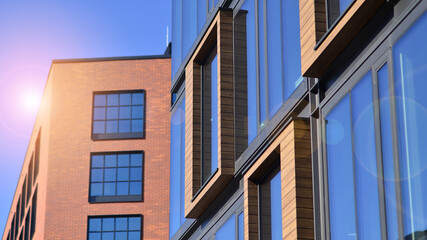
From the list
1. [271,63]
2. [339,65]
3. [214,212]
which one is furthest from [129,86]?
[339,65]

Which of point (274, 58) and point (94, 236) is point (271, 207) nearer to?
point (274, 58)

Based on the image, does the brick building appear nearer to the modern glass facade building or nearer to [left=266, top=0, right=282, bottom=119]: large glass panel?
the modern glass facade building

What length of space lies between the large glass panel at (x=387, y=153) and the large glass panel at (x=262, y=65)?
5.72 m

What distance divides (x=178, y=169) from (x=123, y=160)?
23.8 metres

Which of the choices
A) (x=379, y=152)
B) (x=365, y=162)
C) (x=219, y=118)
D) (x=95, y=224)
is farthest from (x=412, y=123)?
(x=95, y=224)

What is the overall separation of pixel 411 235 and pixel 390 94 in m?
2.10

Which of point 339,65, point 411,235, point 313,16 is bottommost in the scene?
point 411,235

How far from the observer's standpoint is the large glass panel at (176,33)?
2634 centimetres

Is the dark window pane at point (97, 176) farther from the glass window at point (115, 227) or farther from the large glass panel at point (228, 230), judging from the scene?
the large glass panel at point (228, 230)

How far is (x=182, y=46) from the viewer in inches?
1014

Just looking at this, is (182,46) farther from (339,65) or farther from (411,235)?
(411,235)

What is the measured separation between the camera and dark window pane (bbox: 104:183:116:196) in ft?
156

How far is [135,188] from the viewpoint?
4797 centimetres

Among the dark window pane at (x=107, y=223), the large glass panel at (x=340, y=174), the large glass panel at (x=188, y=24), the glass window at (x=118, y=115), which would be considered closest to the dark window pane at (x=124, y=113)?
the glass window at (x=118, y=115)
